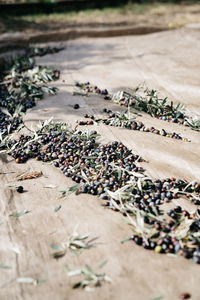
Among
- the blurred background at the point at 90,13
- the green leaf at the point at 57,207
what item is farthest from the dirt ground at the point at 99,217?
the blurred background at the point at 90,13

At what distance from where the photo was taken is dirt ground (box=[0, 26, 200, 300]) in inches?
95.0

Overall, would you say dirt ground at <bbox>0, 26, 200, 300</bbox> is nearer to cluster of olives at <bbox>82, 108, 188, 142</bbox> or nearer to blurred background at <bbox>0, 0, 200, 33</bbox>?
cluster of olives at <bbox>82, 108, 188, 142</bbox>

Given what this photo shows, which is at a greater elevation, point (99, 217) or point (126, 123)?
point (126, 123)

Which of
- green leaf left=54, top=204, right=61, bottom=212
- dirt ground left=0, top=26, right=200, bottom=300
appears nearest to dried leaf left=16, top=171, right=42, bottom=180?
dirt ground left=0, top=26, right=200, bottom=300

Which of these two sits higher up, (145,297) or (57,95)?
(57,95)

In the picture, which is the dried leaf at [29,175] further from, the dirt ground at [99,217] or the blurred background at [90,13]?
the blurred background at [90,13]

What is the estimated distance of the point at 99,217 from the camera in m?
3.02

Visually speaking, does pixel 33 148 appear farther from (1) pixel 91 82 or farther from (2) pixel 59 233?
A: (1) pixel 91 82

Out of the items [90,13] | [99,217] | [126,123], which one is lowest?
[99,217]

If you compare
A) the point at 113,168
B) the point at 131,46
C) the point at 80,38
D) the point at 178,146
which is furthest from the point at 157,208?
the point at 80,38

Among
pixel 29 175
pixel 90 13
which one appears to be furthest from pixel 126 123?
pixel 90 13

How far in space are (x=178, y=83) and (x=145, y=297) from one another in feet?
12.0

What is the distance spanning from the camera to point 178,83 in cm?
521

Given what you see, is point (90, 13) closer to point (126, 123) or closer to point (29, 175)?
point (126, 123)
